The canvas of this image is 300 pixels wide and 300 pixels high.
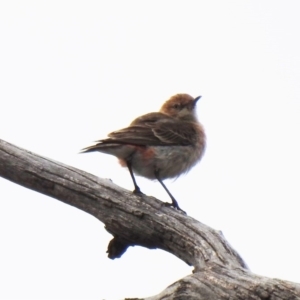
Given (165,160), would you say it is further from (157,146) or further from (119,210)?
(119,210)

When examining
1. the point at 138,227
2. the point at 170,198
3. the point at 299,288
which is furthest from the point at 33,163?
the point at 299,288

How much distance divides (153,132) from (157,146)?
9.0 inches

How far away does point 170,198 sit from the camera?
9.93m

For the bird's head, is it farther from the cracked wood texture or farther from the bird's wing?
the cracked wood texture

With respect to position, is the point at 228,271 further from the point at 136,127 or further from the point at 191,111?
the point at 191,111

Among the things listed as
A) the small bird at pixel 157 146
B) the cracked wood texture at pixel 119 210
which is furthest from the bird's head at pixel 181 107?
the cracked wood texture at pixel 119 210

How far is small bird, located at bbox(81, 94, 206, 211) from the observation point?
32.0ft

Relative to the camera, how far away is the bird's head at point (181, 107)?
39.6ft

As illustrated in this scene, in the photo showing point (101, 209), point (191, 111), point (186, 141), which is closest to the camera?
point (101, 209)

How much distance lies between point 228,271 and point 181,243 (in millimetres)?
1119

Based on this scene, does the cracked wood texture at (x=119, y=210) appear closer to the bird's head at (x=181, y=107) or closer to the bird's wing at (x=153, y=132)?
the bird's wing at (x=153, y=132)

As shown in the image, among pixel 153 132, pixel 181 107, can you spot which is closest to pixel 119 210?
pixel 153 132

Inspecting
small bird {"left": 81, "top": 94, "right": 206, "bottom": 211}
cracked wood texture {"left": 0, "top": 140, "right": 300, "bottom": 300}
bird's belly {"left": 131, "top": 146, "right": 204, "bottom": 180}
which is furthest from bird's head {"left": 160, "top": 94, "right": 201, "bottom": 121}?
cracked wood texture {"left": 0, "top": 140, "right": 300, "bottom": 300}

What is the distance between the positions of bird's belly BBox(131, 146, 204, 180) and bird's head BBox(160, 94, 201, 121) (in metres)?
1.34
